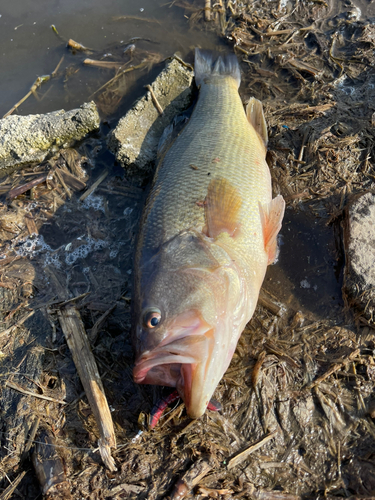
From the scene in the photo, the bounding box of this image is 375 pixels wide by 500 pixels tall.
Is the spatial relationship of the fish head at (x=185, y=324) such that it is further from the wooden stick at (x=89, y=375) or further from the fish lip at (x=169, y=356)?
the wooden stick at (x=89, y=375)

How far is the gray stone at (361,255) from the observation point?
3.65m

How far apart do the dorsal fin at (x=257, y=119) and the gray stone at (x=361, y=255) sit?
1532 mm

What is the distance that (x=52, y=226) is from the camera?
4766 mm

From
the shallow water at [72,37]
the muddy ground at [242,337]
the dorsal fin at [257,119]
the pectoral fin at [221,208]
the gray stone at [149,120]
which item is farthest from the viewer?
the shallow water at [72,37]

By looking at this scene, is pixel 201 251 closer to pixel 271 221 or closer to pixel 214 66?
pixel 271 221

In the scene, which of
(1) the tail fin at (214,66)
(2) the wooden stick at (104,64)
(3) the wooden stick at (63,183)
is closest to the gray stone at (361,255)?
(1) the tail fin at (214,66)

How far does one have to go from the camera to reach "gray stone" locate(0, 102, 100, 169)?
17.0 feet

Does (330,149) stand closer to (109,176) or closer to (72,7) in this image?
(109,176)

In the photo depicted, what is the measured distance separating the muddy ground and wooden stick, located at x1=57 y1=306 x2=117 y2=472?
0.11 metres

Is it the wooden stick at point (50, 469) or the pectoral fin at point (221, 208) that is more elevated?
the pectoral fin at point (221, 208)

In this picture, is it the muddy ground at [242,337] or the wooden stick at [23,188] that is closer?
the muddy ground at [242,337]

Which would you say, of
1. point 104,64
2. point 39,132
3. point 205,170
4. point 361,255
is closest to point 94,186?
point 39,132

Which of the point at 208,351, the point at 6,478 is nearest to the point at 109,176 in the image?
the point at 208,351

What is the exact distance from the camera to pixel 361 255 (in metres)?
3.83
